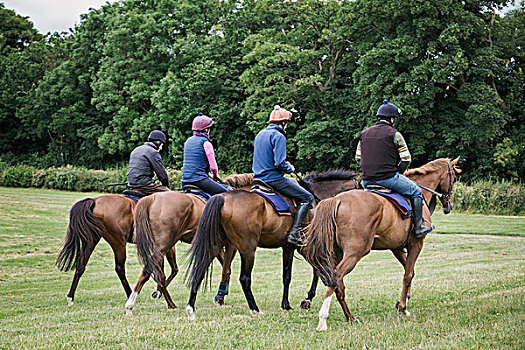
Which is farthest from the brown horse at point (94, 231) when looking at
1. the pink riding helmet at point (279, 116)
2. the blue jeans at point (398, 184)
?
the blue jeans at point (398, 184)

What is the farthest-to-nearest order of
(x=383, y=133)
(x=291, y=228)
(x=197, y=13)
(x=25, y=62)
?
(x=25, y=62) → (x=197, y=13) → (x=291, y=228) → (x=383, y=133)

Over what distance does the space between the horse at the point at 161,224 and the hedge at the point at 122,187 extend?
2291 cm

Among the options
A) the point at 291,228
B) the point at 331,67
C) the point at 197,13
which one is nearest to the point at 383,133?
the point at 291,228

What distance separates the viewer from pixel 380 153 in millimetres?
8031

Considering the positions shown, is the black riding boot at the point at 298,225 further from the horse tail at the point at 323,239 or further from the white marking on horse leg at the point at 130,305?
the white marking on horse leg at the point at 130,305

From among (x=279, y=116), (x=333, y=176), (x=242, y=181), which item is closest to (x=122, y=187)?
(x=242, y=181)

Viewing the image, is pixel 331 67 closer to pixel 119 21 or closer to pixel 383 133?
pixel 119 21

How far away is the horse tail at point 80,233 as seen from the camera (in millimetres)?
9961

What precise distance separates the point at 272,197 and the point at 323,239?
1433 mm

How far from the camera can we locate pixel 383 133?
8.00 meters

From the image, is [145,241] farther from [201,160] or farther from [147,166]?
[147,166]

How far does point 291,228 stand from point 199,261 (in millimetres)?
1635

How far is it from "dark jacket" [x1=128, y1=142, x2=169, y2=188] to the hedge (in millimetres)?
21532

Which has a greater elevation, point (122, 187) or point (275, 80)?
point (275, 80)
